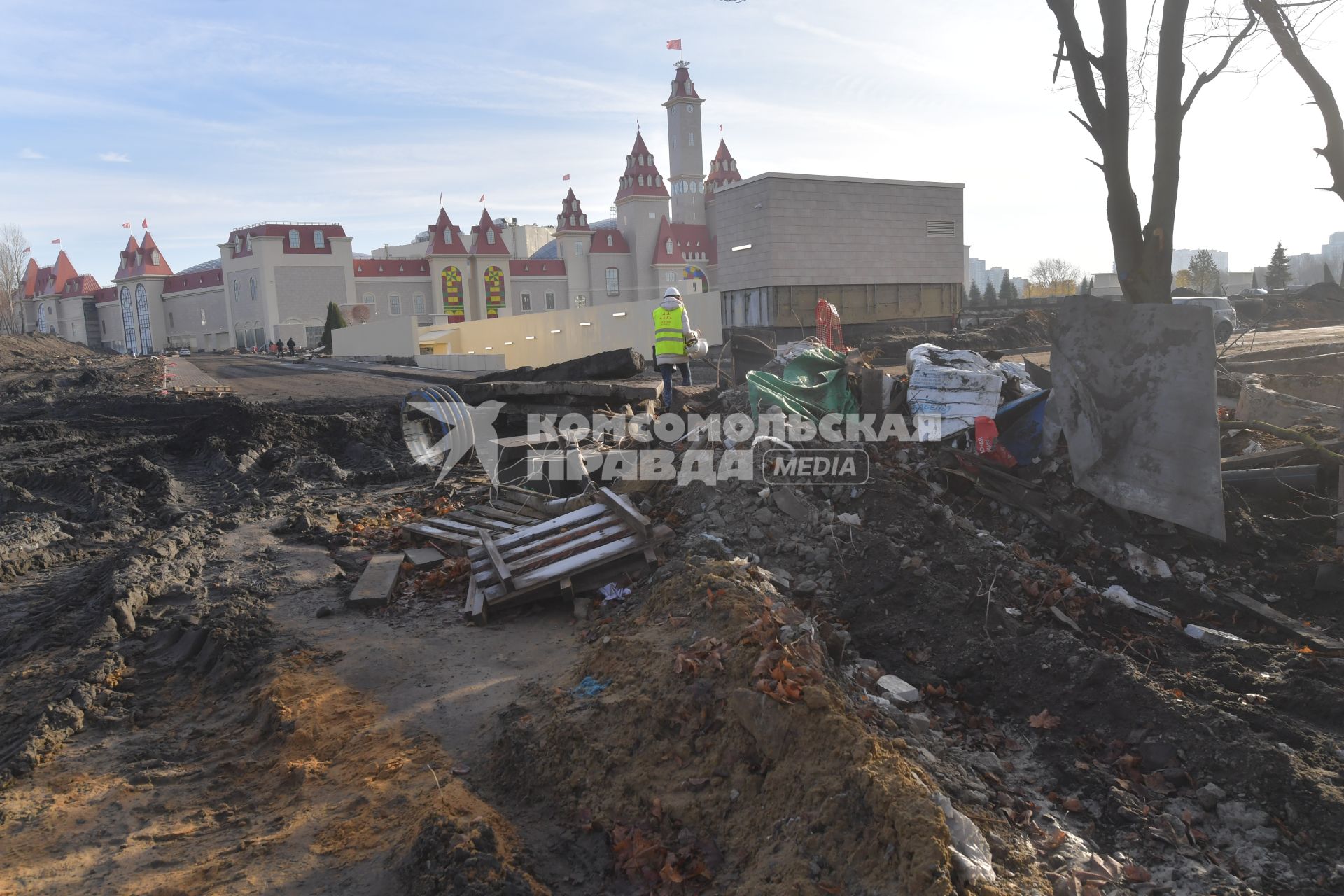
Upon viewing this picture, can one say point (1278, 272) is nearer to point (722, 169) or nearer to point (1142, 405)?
point (722, 169)

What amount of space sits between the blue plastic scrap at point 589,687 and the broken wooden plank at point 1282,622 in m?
4.35

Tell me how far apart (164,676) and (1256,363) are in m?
14.2

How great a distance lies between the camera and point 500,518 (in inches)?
310

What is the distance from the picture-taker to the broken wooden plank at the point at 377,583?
20.7ft

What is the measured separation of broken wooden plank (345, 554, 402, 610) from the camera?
6312mm

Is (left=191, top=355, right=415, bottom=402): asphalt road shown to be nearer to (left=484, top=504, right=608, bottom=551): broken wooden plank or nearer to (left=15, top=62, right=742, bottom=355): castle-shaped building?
(left=484, top=504, right=608, bottom=551): broken wooden plank

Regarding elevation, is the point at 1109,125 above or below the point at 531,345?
above

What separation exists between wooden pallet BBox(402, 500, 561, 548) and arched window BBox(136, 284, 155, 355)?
68.9 metres

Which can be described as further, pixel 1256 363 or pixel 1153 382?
pixel 1256 363

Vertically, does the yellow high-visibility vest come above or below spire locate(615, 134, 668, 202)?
below

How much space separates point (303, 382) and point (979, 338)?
21.2 m

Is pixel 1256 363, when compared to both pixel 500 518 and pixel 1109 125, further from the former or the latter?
pixel 500 518

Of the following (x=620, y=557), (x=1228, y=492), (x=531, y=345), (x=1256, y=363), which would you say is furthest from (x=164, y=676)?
(x=531, y=345)

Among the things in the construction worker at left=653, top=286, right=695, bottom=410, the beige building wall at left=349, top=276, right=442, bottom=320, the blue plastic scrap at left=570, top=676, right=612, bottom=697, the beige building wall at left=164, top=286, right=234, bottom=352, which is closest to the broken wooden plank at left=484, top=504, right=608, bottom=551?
the blue plastic scrap at left=570, top=676, right=612, bottom=697
